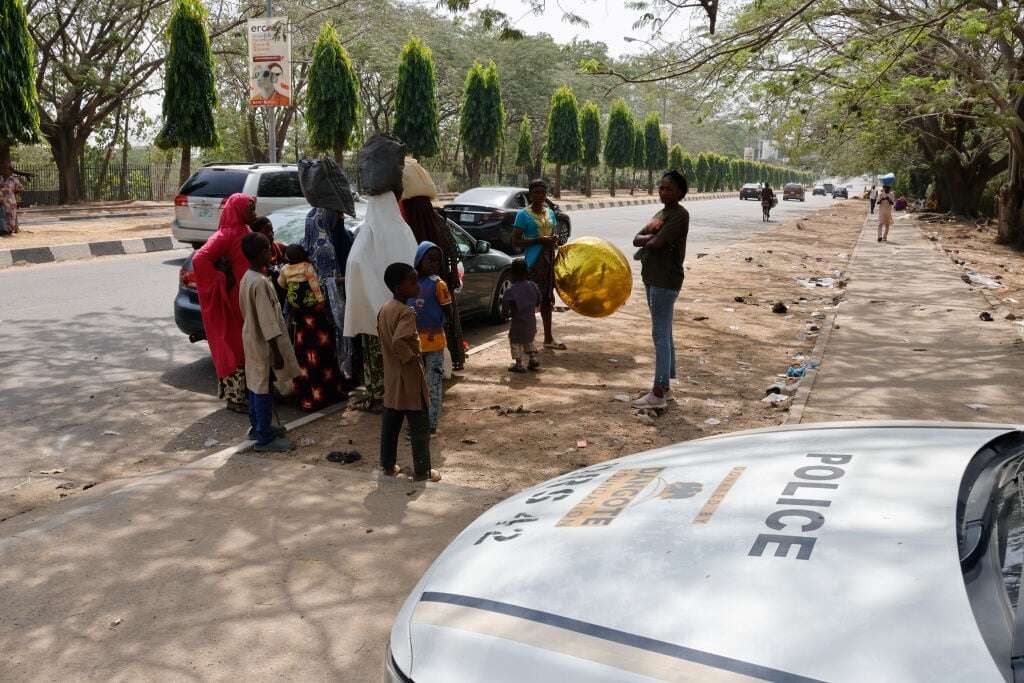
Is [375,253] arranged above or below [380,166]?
below

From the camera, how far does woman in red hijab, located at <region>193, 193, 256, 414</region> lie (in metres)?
5.92

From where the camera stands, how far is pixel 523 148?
51.8 m

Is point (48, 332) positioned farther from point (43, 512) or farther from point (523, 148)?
point (523, 148)

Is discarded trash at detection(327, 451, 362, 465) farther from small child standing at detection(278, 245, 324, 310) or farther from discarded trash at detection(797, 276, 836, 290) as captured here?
discarded trash at detection(797, 276, 836, 290)

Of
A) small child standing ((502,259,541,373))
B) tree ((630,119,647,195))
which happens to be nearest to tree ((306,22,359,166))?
small child standing ((502,259,541,373))

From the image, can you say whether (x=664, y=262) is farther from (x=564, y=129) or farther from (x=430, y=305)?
(x=564, y=129)

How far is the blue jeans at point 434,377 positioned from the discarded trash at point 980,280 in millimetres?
12017

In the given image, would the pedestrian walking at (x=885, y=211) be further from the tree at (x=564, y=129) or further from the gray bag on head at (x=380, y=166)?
the tree at (x=564, y=129)

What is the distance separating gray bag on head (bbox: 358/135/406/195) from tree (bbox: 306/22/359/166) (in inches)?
1053

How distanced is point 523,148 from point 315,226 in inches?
1833

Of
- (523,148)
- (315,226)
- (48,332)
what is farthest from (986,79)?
(523,148)

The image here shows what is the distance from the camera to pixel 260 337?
5.48m

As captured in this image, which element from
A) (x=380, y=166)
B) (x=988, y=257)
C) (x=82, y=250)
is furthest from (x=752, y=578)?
(x=988, y=257)

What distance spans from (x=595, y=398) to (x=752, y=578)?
16.9 ft
